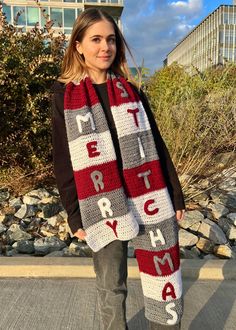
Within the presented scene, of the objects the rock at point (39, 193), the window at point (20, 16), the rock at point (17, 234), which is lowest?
the rock at point (17, 234)

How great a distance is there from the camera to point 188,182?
4668 mm

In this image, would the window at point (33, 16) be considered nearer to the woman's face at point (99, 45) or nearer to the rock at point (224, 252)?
the rock at point (224, 252)

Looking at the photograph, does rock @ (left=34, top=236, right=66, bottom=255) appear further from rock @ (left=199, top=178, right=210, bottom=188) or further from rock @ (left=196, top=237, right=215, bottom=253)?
rock @ (left=199, top=178, right=210, bottom=188)

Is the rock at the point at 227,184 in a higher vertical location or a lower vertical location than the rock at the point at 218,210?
higher

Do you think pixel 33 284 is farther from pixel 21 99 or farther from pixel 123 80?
pixel 21 99

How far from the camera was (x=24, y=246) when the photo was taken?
3.76 m

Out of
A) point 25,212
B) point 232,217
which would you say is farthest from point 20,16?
point 232,217

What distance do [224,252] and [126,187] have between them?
2197 millimetres

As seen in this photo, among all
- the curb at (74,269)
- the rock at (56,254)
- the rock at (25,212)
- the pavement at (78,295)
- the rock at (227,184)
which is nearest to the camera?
the pavement at (78,295)

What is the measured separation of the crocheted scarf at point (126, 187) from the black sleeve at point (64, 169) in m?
0.05

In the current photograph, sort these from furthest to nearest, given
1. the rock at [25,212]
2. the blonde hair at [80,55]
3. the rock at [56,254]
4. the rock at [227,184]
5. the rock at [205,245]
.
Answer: the rock at [227,184], the rock at [25,212], the rock at [205,245], the rock at [56,254], the blonde hair at [80,55]

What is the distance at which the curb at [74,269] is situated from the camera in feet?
10.3

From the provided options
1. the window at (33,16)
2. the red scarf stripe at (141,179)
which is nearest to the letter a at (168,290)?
the red scarf stripe at (141,179)

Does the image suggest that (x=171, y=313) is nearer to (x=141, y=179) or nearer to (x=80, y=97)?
(x=141, y=179)
